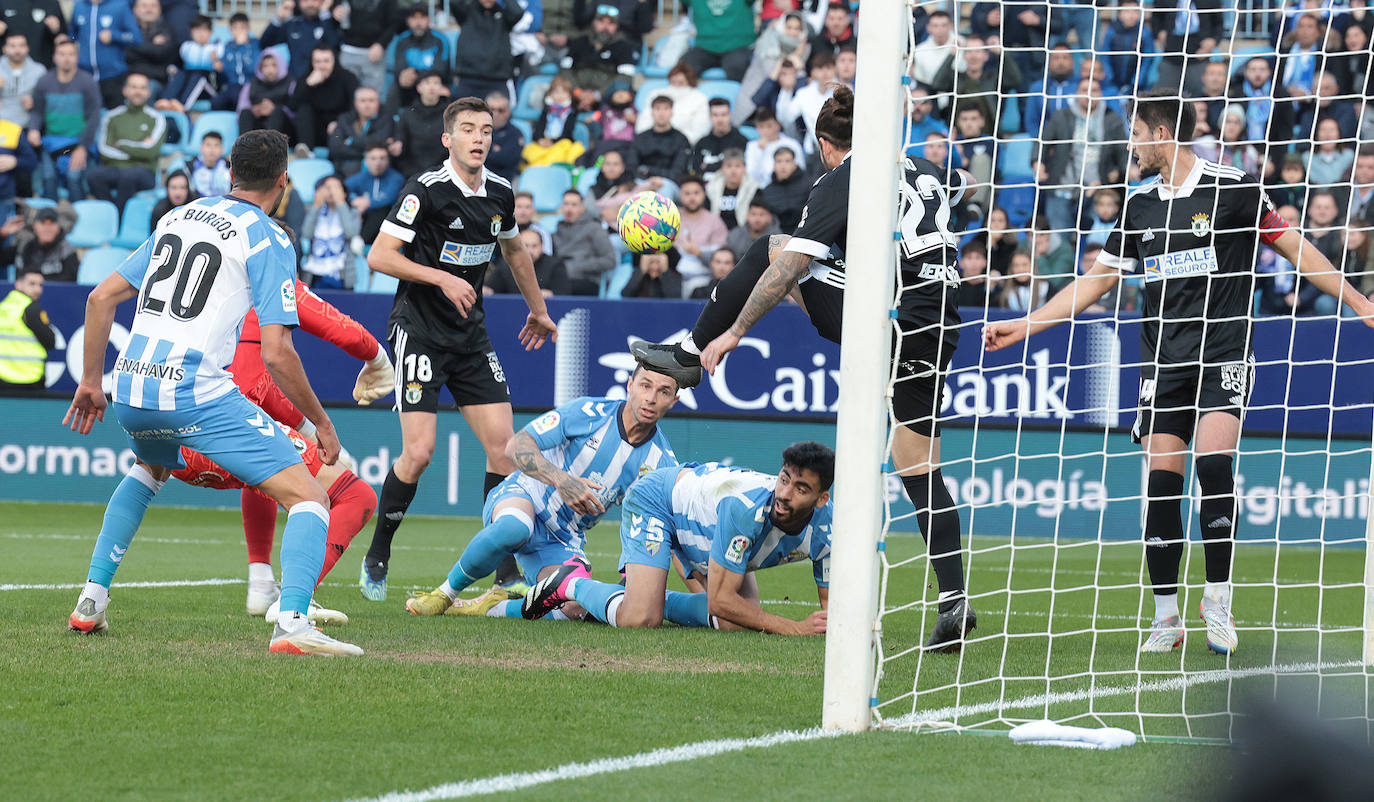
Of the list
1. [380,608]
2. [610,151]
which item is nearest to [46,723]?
[380,608]

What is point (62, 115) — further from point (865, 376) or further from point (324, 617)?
point (865, 376)

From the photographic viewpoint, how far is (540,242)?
13992mm

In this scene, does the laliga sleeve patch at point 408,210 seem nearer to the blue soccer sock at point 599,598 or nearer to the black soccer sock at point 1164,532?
the blue soccer sock at point 599,598

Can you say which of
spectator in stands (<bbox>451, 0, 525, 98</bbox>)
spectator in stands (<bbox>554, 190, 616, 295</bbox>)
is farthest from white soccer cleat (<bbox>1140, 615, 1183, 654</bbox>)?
spectator in stands (<bbox>451, 0, 525, 98</bbox>)

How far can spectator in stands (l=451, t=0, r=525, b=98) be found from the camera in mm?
16516

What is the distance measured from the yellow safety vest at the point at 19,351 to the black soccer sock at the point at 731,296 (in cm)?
864

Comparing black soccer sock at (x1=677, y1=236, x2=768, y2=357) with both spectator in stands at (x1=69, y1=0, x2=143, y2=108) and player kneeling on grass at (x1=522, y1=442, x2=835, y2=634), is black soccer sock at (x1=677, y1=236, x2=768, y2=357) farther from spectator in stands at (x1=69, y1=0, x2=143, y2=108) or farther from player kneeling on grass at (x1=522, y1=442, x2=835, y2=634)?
spectator in stands at (x1=69, y1=0, x2=143, y2=108)

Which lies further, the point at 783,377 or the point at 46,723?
the point at 783,377

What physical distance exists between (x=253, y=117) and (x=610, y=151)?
13.3 ft

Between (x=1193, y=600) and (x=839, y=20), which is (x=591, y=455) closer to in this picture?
(x=1193, y=600)

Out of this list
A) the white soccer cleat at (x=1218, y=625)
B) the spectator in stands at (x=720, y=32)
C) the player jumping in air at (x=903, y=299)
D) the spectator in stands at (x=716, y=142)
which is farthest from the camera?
the spectator in stands at (x=720, y=32)

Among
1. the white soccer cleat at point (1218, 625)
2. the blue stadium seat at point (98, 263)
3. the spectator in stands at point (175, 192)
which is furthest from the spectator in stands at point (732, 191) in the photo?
the white soccer cleat at point (1218, 625)

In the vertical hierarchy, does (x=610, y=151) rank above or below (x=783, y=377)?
above

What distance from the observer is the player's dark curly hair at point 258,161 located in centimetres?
559
